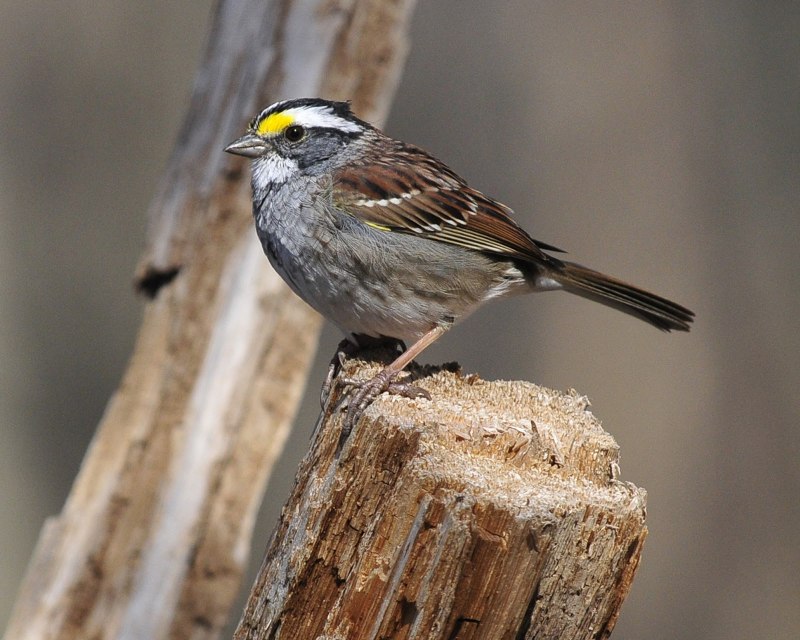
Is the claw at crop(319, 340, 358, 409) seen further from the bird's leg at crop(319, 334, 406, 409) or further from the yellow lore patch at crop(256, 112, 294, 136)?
the yellow lore patch at crop(256, 112, 294, 136)

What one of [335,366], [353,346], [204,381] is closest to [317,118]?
[353,346]

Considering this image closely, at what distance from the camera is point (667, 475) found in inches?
338

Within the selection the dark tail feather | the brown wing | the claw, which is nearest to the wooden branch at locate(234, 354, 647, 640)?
the claw

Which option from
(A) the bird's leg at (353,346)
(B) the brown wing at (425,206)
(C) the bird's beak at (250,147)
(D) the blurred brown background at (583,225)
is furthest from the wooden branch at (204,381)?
(D) the blurred brown background at (583,225)

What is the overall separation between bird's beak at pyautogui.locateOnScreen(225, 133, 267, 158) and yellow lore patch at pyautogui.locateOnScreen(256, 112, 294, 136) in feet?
0.16

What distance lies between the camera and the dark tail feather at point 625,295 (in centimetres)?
421

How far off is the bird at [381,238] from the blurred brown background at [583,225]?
171 inches

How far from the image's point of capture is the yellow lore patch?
4023mm

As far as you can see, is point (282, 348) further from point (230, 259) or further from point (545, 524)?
point (545, 524)

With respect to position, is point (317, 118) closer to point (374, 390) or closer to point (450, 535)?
point (374, 390)

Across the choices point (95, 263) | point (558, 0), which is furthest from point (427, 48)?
point (95, 263)

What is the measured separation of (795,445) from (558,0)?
15.2 feet

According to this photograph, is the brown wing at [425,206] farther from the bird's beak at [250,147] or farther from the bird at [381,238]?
the bird's beak at [250,147]

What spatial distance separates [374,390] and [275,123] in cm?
149
